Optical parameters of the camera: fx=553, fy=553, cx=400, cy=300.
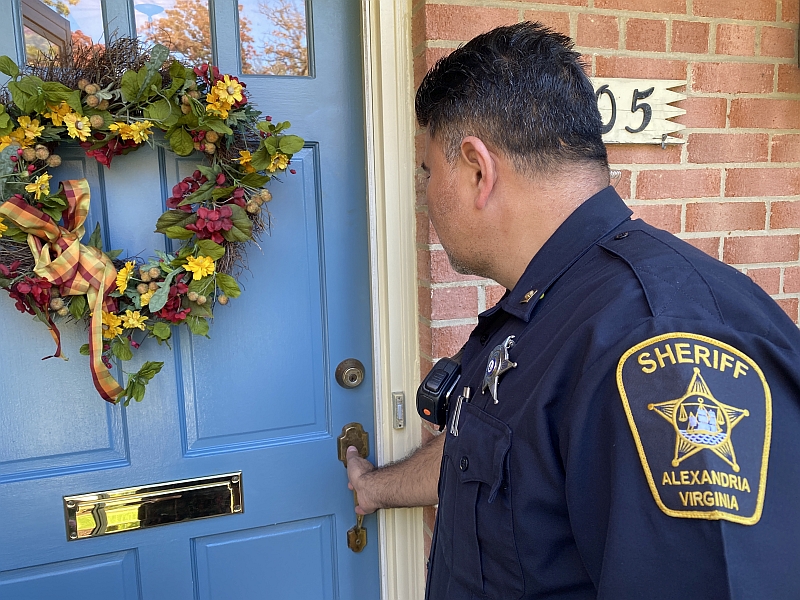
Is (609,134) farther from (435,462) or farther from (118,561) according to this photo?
(118,561)

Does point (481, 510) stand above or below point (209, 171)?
below

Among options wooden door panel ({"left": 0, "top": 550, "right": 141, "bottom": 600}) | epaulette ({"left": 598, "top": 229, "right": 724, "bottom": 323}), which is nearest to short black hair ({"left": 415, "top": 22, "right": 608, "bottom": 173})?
epaulette ({"left": 598, "top": 229, "right": 724, "bottom": 323})

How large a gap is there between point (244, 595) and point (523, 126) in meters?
1.56

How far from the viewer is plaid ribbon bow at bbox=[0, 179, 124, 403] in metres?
1.24

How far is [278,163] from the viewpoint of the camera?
4.48 ft

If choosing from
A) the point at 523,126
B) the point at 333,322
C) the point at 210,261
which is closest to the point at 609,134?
the point at 523,126

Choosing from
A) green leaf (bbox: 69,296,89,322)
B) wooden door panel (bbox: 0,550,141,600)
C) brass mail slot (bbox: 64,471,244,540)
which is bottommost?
wooden door panel (bbox: 0,550,141,600)

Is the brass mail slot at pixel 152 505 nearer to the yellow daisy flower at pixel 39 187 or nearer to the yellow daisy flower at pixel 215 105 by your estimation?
the yellow daisy flower at pixel 39 187

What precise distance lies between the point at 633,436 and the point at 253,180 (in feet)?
3.57

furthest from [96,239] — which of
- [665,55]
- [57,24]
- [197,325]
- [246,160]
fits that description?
[665,55]

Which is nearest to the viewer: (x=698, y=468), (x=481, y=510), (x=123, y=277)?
(x=698, y=468)

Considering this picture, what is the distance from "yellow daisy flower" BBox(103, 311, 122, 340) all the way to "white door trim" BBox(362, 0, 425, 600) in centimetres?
68

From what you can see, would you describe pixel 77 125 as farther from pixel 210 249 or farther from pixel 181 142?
pixel 210 249

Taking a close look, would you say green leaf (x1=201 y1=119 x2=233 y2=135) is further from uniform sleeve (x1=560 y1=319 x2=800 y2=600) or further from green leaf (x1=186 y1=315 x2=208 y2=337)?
uniform sleeve (x1=560 y1=319 x2=800 y2=600)
